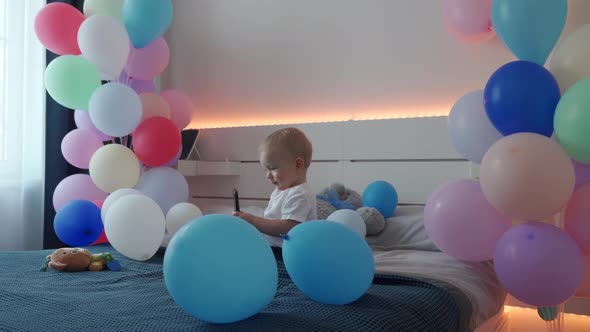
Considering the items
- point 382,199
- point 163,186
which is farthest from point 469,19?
point 163,186

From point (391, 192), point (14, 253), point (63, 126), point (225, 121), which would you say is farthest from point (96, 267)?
point (225, 121)

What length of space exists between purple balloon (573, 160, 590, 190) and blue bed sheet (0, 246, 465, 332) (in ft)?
2.22

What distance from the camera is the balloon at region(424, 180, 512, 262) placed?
5.83 ft

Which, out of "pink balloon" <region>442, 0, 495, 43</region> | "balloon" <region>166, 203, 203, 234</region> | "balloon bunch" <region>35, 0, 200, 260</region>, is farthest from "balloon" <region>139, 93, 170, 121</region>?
"pink balloon" <region>442, 0, 495, 43</region>

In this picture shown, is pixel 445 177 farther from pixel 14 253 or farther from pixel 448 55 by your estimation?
pixel 14 253

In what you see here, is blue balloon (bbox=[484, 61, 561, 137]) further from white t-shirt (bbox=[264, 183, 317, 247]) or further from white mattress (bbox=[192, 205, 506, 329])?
white t-shirt (bbox=[264, 183, 317, 247])

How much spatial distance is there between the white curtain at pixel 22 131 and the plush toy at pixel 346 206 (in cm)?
159

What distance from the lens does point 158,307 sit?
1.21 metres

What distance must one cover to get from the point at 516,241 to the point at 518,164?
248mm

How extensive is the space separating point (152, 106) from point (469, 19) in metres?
1.57

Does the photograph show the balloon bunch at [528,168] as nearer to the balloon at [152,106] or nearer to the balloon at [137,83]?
the balloon at [152,106]

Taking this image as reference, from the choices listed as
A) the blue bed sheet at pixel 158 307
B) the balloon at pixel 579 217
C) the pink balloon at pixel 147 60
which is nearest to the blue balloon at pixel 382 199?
the balloon at pixel 579 217

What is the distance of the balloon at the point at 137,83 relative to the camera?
2805 mm

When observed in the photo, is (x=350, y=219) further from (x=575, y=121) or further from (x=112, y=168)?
(x=112, y=168)
